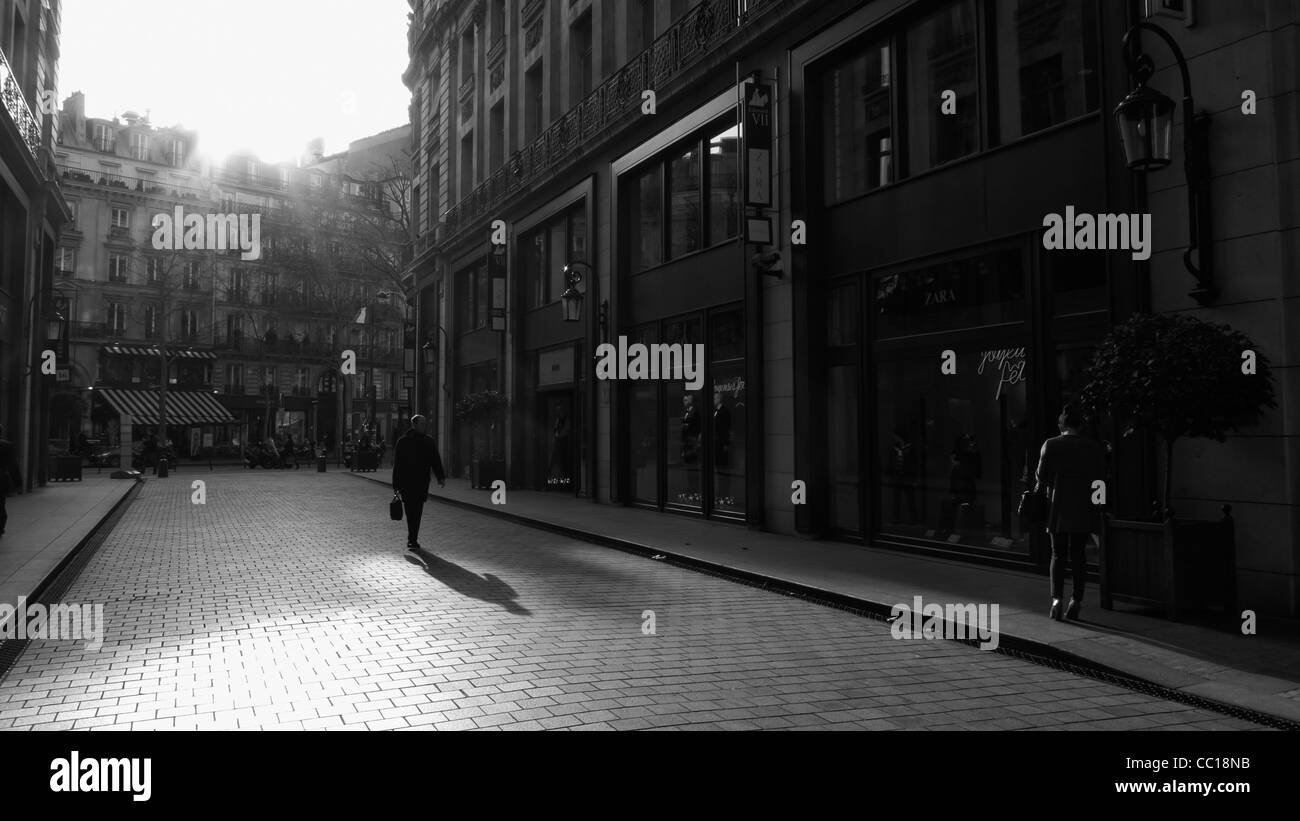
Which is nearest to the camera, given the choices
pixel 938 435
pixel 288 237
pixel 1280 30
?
pixel 1280 30

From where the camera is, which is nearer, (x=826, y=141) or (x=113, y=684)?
(x=113, y=684)

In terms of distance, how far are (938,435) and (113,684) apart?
29.3 ft

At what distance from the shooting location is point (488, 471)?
2452 centimetres

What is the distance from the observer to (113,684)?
5.59 m

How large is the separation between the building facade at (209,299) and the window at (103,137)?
86mm

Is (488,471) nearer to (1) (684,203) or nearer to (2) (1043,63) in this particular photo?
(1) (684,203)

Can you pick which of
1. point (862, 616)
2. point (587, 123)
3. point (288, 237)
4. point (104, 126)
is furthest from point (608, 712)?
point (104, 126)

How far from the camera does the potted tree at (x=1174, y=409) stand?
6.97 metres

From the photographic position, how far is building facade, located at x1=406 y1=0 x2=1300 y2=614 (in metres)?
7.91

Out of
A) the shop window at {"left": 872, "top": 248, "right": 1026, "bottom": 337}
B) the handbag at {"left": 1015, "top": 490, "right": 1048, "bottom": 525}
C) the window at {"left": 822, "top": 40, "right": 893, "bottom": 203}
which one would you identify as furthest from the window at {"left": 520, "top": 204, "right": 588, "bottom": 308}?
the handbag at {"left": 1015, "top": 490, "right": 1048, "bottom": 525}
